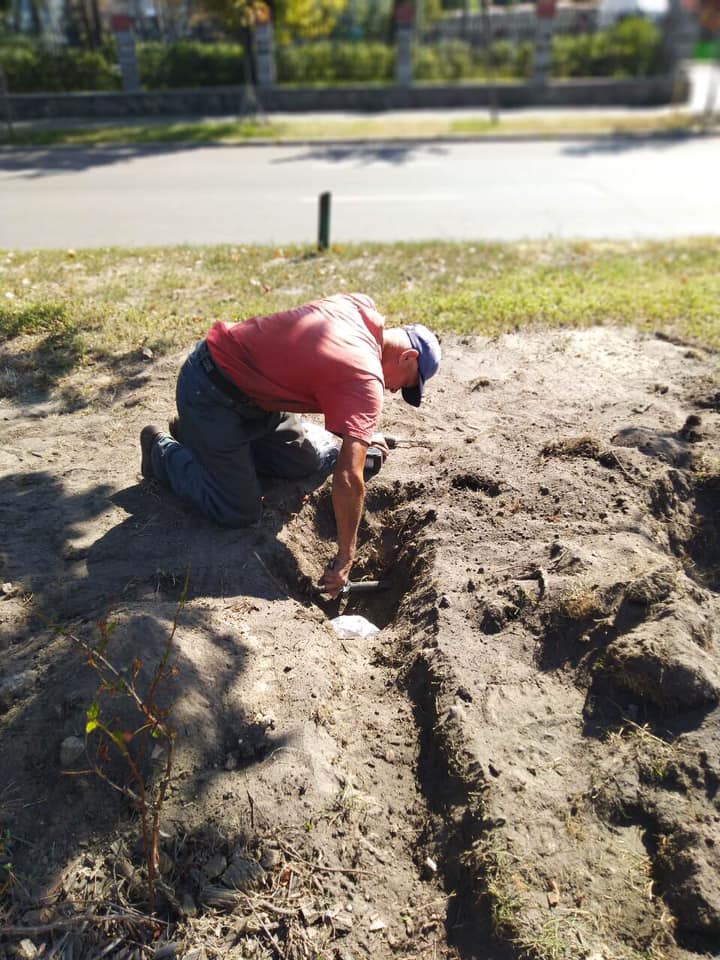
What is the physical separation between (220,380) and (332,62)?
18178 mm

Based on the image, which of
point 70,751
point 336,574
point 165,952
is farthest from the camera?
point 336,574

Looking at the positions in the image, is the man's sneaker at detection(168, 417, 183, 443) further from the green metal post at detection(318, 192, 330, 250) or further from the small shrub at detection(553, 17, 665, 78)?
the small shrub at detection(553, 17, 665, 78)

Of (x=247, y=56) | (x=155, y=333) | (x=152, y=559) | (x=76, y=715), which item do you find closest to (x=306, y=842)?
(x=76, y=715)

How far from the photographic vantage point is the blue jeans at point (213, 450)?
12.8ft

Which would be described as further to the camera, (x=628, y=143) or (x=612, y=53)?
(x=612, y=53)

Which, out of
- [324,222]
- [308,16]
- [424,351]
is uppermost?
Answer: [308,16]

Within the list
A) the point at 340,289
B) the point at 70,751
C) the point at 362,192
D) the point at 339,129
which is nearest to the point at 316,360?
the point at 70,751

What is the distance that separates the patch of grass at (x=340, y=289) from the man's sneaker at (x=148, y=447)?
1.38 metres

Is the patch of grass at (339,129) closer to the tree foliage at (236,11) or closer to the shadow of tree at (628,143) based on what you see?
the shadow of tree at (628,143)

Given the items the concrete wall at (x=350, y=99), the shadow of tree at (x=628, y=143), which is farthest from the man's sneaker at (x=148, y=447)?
the concrete wall at (x=350, y=99)

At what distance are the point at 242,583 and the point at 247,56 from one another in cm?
1628

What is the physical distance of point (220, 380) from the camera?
12.6 feet

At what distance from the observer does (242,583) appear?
3.71 metres

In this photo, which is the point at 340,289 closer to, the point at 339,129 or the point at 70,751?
the point at 70,751
